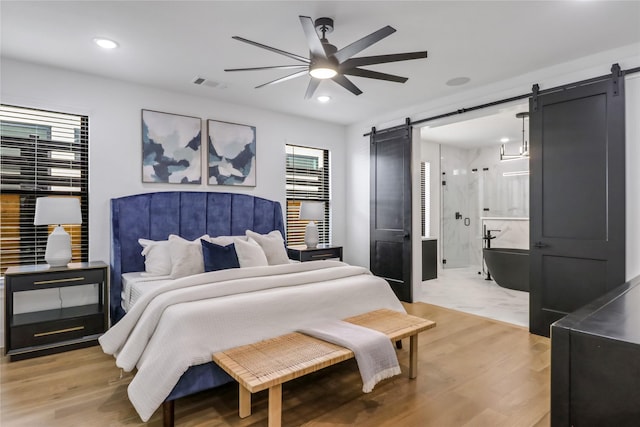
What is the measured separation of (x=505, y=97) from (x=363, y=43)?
8.15 ft

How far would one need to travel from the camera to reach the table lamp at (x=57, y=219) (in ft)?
10.8

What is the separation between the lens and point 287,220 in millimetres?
5336

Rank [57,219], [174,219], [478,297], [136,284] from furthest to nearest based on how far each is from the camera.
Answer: [478,297]
[174,219]
[57,219]
[136,284]

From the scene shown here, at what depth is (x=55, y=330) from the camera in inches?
128

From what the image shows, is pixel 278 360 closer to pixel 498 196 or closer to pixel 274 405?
pixel 274 405

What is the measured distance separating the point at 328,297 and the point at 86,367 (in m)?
2.07

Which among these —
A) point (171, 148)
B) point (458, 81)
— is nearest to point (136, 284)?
point (171, 148)

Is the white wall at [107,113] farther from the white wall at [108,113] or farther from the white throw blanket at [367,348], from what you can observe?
the white throw blanket at [367,348]

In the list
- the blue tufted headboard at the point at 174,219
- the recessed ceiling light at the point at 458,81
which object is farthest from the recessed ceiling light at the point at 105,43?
the recessed ceiling light at the point at 458,81

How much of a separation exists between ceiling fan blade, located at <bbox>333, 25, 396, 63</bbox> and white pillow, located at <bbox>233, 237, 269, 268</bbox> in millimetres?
1977

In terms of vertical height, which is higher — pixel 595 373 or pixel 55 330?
pixel 595 373

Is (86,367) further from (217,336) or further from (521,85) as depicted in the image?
(521,85)

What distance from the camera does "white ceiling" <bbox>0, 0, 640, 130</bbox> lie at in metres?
2.57

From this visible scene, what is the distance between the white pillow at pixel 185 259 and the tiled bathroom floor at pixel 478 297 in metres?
3.10
